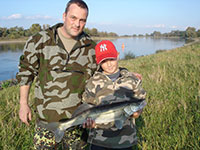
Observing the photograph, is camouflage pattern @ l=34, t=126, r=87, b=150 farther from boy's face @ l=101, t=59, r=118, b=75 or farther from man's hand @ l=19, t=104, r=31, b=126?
boy's face @ l=101, t=59, r=118, b=75

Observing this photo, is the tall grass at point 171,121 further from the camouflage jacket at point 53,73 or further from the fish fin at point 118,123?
the camouflage jacket at point 53,73

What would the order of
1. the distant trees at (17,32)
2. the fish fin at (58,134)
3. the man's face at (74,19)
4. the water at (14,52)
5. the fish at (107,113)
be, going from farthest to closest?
Answer: the distant trees at (17,32)
the water at (14,52)
the man's face at (74,19)
the fish fin at (58,134)
the fish at (107,113)

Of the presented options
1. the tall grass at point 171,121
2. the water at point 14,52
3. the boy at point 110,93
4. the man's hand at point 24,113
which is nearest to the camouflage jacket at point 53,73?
the man's hand at point 24,113

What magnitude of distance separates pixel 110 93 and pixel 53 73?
3.68 ft

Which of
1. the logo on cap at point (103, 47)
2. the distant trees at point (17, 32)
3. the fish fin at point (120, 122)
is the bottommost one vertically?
the fish fin at point (120, 122)

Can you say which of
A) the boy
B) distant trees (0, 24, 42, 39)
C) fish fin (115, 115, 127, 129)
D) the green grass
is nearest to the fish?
fish fin (115, 115, 127, 129)

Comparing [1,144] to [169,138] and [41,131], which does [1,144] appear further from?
[169,138]

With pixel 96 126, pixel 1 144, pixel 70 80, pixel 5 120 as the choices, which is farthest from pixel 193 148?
pixel 5 120

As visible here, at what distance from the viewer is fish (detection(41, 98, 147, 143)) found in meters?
2.29

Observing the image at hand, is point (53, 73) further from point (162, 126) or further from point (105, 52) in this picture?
point (162, 126)

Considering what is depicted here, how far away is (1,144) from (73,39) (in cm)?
245

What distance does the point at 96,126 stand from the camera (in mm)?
2539

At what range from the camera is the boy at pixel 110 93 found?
2531 mm

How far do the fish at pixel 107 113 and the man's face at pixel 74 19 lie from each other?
Answer: 1384 mm
